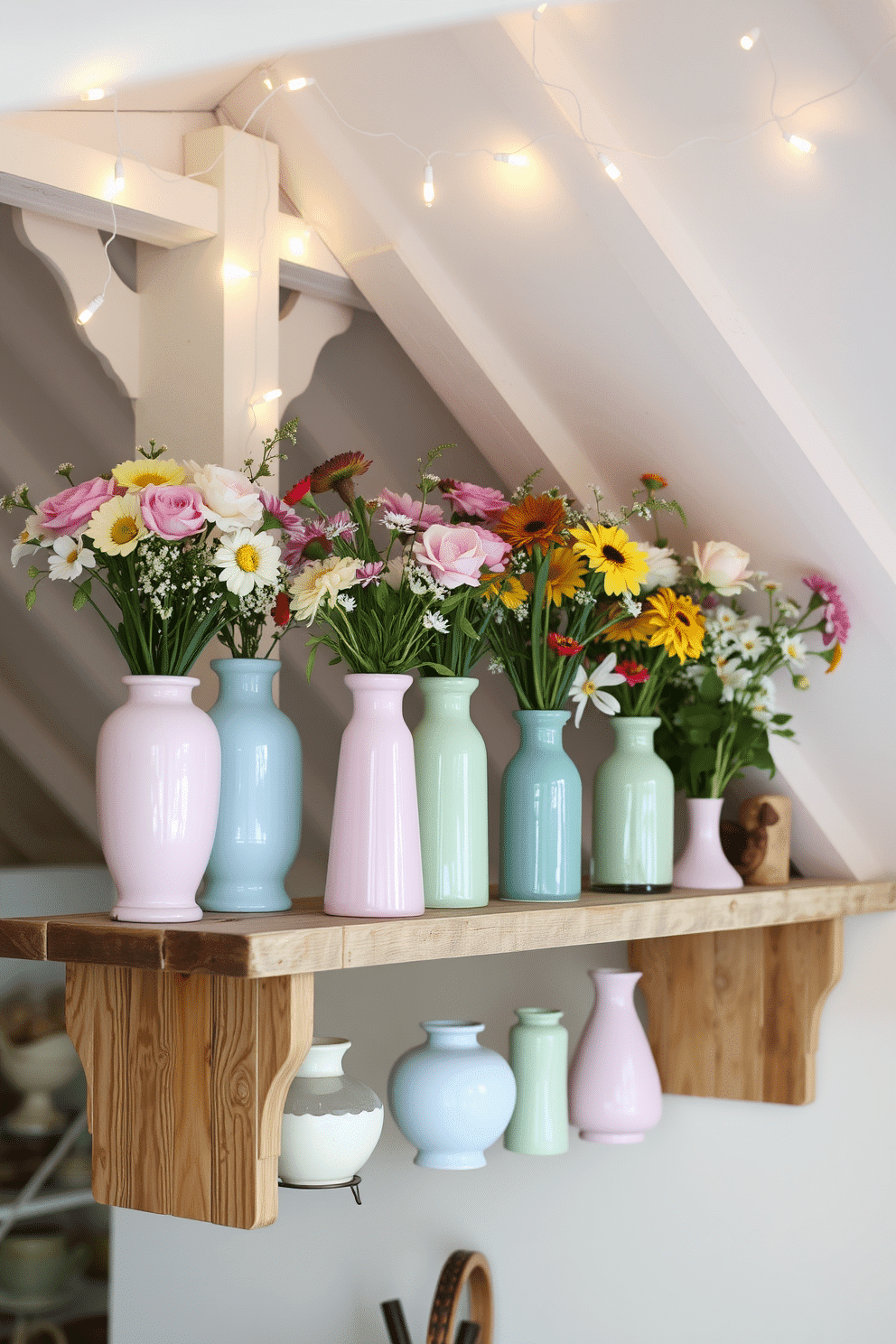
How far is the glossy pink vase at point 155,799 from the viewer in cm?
116

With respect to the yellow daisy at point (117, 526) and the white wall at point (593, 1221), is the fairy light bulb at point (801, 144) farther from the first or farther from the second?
the white wall at point (593, 1221)

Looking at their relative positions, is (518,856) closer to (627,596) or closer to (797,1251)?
(627,596)

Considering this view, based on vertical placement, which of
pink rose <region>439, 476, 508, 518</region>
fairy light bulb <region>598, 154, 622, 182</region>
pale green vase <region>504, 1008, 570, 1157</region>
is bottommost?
pale green vase <region>504, 1008, 570, 1157</region>

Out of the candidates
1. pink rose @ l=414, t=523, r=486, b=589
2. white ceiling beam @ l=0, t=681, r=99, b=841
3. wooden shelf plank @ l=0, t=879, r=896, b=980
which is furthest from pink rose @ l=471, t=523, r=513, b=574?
white ceiling beam @ l=0, t=681, r=99, b=841

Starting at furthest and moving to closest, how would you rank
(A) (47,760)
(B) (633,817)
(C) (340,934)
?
1. (A) (47,760)
2. (B) (633,817)
3. (C) (340,934)

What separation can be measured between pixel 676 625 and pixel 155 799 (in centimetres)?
63

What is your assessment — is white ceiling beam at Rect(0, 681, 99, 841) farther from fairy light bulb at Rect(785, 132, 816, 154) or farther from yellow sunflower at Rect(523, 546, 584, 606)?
fairy light bulb at Rect(785, 132, 816, 154)

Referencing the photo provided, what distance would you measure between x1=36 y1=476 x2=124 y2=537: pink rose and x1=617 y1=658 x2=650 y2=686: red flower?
24.6 inches

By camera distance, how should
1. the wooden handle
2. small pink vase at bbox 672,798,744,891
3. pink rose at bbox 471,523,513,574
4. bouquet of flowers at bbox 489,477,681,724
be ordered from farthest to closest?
the wooden handle < small pink vase at bbox 672,798,744,891 < bouquet of flowers at bbox 489,477,681,724 < pink rose at bbox 471,523,513,574

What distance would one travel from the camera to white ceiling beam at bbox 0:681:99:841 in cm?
291

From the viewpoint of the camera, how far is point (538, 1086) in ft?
5.54

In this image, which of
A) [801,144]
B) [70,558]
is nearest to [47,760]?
[70,558]

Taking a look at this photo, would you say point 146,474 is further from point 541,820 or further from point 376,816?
point 541,820

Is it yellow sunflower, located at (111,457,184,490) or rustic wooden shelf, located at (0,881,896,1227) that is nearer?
rustic wooden shelf, located at (0,881,896,1227)
